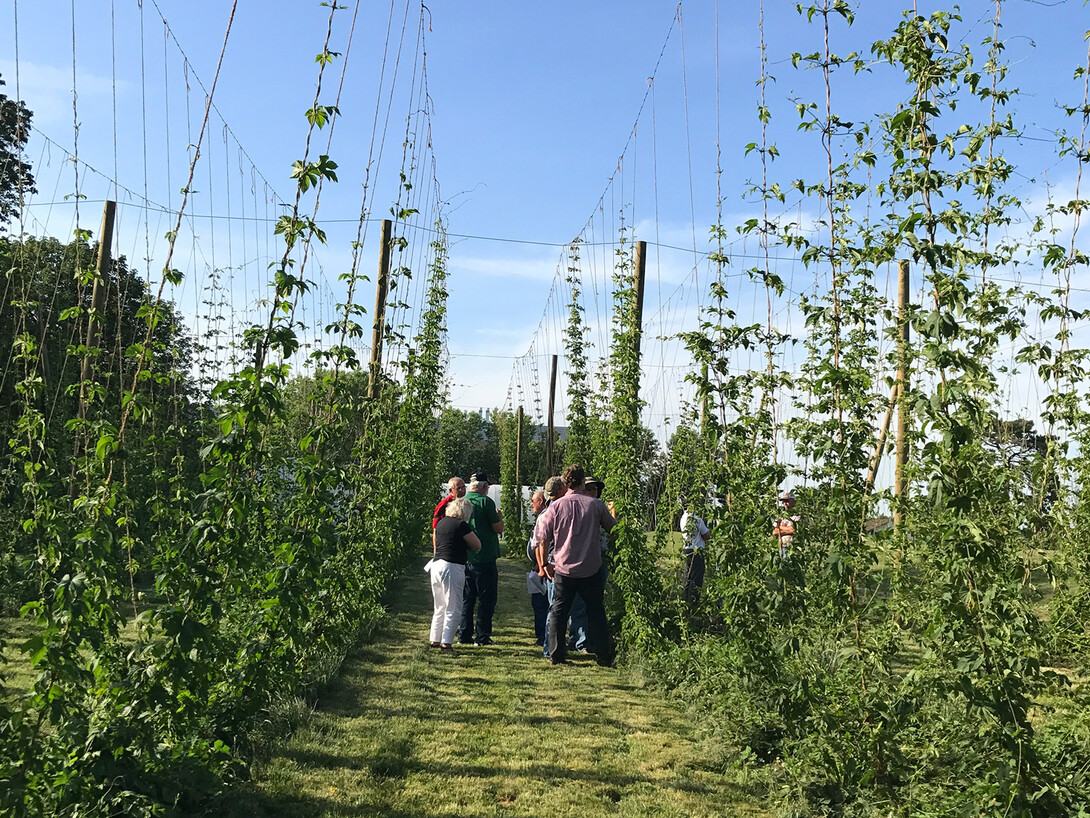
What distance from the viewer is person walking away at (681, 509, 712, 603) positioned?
785 centimetres

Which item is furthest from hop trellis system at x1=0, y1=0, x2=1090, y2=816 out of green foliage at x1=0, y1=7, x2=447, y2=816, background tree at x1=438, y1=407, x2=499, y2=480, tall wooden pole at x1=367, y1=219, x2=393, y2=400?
background tree at x1=438, y1=407, x2=499, y2=480

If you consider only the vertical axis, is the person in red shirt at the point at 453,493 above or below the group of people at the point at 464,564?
above

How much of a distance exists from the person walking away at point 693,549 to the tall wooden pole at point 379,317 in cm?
340

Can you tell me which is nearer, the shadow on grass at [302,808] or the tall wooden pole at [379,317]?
the shadow on grass at [302,808]

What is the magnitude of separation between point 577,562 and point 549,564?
55 centimetres

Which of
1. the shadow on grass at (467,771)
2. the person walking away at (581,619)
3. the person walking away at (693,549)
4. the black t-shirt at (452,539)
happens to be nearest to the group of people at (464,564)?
the black t-shirt at (452,539)

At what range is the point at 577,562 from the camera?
25.2ft

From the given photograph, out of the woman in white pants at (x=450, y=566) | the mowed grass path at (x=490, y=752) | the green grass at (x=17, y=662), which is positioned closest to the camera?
the mowed grass path at (x=490, y=752)

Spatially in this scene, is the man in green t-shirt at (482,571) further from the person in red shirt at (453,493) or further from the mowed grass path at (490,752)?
the mowed grass path at (490,752)

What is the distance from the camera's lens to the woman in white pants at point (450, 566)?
8000mm

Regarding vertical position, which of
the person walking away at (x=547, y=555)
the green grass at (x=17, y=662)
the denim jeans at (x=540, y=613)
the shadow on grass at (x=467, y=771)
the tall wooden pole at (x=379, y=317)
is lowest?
the shadow on grass at (x=467, y=771)

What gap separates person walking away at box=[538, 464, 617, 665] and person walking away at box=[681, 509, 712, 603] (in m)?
0.71

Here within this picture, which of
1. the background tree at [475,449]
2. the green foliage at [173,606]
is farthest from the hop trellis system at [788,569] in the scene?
the background tree at [475,449]

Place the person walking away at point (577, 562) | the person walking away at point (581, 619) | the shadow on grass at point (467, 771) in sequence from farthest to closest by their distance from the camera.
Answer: the person walking away at point (581, 619) < the person walking away at point (577, 562) < the shadow on grass at point (467, 771)
